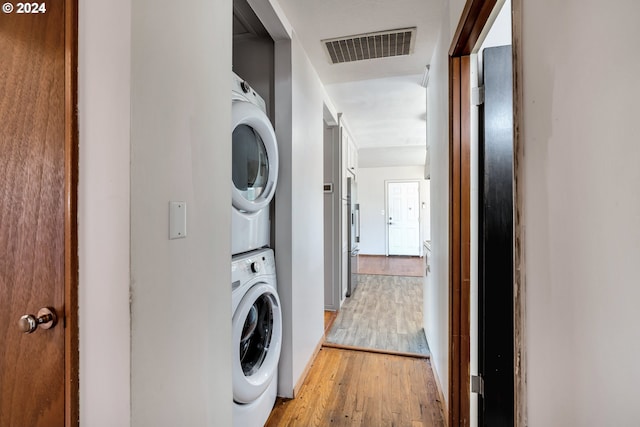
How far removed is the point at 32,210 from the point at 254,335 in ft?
3.89

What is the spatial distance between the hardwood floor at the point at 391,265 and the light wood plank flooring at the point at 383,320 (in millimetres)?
863

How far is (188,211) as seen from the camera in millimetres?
907

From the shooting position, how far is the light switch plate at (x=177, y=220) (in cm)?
83

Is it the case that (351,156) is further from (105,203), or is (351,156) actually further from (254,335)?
(105,203)

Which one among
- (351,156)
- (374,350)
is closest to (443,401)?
(374,350)

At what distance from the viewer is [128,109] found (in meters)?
0.70

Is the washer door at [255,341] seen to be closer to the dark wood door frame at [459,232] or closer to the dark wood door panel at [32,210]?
the dark wood door panel at [32,210]

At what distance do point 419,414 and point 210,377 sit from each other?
133cm

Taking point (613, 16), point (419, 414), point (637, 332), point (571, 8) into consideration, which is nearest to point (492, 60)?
point (571, 8)

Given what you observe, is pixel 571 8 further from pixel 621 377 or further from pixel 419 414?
pixel 419 414

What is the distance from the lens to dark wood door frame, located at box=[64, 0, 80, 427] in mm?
693

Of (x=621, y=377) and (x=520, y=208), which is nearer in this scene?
(x=621, y=377)

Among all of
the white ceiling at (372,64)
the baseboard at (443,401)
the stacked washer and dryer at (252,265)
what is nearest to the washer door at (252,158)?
the stacked washer and dryer at (252,265)

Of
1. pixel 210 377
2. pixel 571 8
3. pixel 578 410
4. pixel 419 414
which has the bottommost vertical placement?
pixel 419 414
